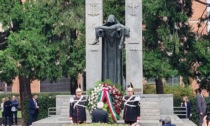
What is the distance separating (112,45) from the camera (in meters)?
21.8

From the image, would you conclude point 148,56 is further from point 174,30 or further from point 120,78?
point 120,78

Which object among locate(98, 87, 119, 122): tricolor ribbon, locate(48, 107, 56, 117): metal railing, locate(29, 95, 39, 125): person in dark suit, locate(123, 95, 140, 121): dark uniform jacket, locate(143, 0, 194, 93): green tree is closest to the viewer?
locate(123, 95, 140, 121): dark uniform jacket

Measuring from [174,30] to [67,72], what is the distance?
630cm

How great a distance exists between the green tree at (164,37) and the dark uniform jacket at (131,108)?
42.5 ft

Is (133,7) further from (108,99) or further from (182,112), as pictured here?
(108,99)

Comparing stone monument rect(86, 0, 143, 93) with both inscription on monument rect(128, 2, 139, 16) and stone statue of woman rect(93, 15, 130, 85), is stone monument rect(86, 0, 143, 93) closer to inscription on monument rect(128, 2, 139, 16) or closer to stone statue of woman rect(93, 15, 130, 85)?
inscription on monument rect(128, 2, 139, 16)

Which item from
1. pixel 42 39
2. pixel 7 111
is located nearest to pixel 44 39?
pixel 42 39

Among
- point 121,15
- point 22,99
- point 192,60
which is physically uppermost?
point 121,15

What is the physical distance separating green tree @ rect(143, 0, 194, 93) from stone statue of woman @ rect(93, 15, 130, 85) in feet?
33.5

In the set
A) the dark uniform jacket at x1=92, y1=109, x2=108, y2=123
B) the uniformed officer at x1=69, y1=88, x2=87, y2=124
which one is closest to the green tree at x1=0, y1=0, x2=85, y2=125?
the uniformed officer at x1=69, y1=88, x2=87, y2=124

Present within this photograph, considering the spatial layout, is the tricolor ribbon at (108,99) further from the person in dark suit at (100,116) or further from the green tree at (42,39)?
the green tree at (42,39)

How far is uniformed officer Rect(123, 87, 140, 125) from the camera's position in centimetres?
1938

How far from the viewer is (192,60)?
34.1m

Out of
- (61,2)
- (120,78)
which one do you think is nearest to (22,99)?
(61,2)
